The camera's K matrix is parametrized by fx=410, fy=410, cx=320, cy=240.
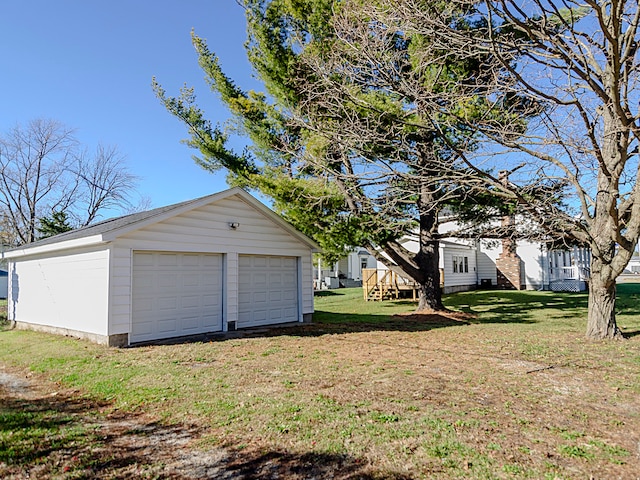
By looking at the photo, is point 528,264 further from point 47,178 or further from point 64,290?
point 47,178

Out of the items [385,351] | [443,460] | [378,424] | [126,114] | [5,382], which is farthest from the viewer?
[126,114]

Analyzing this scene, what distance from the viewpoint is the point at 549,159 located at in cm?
854

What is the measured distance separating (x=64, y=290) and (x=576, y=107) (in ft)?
39.7

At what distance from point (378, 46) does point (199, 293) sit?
275 inches

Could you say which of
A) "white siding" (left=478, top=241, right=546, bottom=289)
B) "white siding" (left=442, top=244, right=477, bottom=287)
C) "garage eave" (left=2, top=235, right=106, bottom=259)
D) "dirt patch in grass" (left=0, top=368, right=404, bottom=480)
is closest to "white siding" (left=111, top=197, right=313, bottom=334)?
"garage eave" (left=2, top=235, right=106, bottom=259)

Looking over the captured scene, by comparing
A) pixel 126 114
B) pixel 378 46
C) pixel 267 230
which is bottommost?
pixel 267 230

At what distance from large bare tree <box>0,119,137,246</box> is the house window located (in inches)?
884

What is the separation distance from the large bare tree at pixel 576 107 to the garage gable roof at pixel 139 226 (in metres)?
5.71

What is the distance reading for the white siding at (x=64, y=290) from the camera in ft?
28.8

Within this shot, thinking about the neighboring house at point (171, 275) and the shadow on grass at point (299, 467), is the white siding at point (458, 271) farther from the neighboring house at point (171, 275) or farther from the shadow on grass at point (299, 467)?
the shadow on grass at point (299, 467)

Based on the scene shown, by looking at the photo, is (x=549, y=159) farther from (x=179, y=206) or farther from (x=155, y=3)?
(x=155, y=3)

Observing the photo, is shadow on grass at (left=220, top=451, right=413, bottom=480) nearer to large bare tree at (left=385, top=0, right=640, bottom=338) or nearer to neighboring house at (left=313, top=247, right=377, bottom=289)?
large bare tree at (left=385, top=0, right=640, bottom=338)

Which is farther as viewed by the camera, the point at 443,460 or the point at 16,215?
the point at 16,215

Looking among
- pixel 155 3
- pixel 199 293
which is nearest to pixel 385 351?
pixel 199 293
